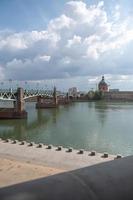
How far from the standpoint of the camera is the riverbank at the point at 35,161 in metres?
10.1

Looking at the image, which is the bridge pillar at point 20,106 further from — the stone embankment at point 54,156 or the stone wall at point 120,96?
the stone wall at point 120,96

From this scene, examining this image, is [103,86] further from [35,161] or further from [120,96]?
[35,161]

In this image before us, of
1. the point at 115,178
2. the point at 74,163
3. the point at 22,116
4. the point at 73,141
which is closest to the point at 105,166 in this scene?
the point at 115,178

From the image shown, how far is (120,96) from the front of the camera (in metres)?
126

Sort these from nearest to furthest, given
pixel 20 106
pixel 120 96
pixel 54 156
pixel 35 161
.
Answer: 1. pixel 35 161
2. pixel 54 156
3. pixel 20 106
4. pixel 120 96

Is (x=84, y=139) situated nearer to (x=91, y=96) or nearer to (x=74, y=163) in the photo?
(x=74, y=163)

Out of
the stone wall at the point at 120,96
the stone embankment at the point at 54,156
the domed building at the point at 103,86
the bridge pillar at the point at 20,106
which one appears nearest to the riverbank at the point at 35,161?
the stone embankment at the point at 54,156

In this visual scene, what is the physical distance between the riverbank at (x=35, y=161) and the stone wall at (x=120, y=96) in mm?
102585

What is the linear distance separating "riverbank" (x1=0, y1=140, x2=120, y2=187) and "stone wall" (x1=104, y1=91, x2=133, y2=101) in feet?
337

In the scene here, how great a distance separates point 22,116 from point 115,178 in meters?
44.0

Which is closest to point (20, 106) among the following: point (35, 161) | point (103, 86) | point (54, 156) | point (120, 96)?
point (54, 156)

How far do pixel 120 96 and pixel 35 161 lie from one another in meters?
115

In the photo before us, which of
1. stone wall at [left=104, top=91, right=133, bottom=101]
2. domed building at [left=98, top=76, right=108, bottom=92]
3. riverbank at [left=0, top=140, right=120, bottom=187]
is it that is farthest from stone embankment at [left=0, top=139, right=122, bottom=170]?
domed building at [left=98, top=76, right=108, bottom=92]

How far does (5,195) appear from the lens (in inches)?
65.3
